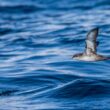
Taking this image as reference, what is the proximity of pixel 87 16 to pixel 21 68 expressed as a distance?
1240 centimetres

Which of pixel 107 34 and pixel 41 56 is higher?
pixel 107 34

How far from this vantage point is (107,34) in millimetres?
26594

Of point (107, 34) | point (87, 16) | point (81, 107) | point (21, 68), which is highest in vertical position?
point (87, 16)

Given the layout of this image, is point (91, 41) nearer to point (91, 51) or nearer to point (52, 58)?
point (91, 51)

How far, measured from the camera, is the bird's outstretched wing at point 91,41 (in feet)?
57.1

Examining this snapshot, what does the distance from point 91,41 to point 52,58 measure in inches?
158

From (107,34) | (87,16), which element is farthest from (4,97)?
(87,16)

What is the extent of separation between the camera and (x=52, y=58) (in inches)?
851

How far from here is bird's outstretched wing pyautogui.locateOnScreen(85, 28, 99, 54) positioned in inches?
686

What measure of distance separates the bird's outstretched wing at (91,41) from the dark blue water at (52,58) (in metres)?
0.85

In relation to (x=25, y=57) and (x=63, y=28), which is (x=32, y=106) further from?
(x=63, y=28)

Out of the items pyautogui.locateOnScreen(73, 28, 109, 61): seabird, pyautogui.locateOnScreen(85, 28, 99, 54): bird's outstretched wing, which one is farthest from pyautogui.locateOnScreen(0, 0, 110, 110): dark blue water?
pyautogui.locateOnScreen(85, 28, 99, 54): bird's outstretched wing

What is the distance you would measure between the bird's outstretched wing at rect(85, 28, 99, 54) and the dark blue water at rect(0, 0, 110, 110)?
0.85 metres

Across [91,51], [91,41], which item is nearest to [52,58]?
[91,51]
